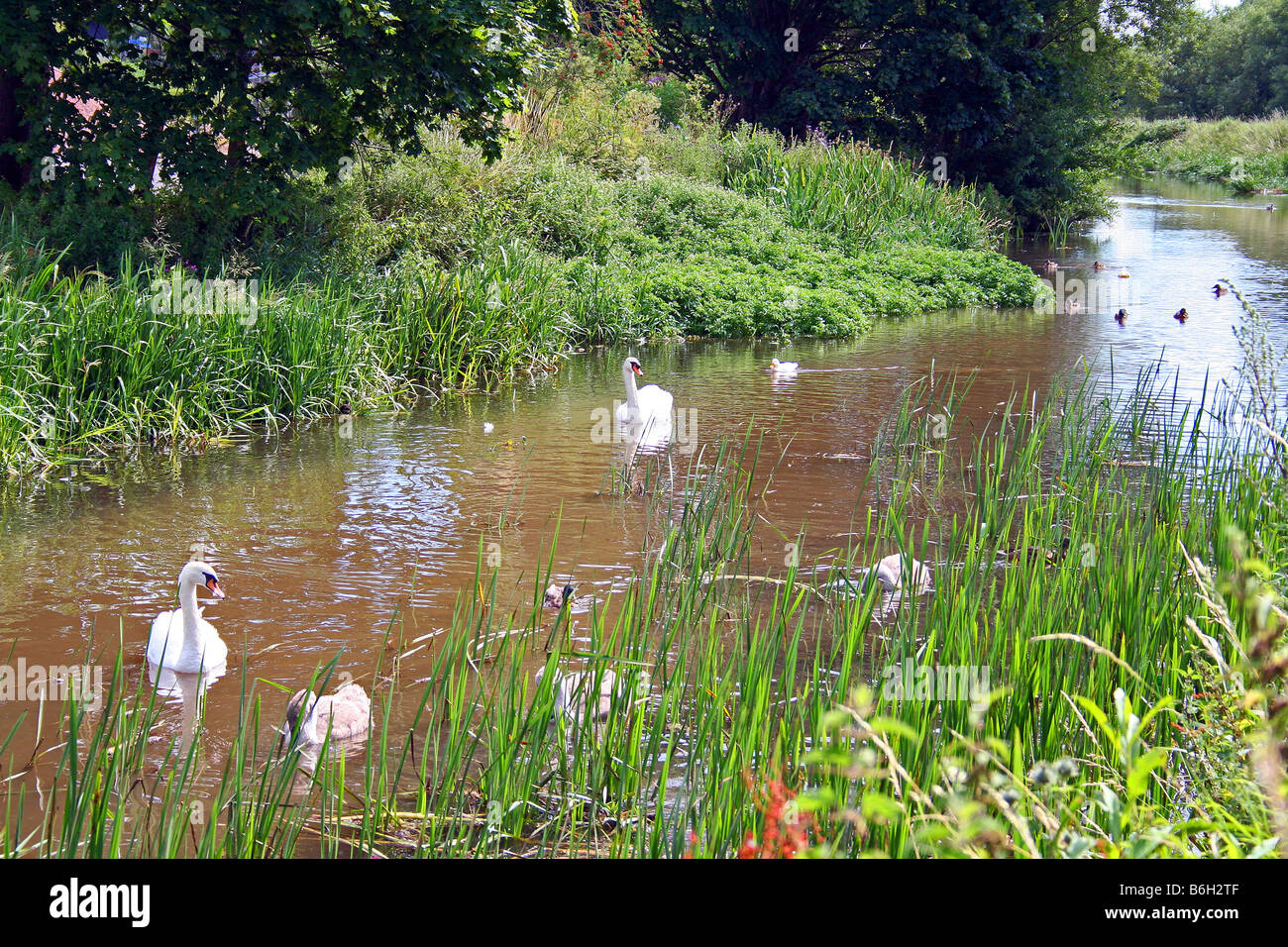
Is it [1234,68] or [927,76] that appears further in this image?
[1234,68]

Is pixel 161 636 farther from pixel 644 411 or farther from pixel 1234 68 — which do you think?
pixel 1234 68

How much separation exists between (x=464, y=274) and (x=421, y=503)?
4.36m

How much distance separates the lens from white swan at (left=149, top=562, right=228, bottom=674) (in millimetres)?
4816

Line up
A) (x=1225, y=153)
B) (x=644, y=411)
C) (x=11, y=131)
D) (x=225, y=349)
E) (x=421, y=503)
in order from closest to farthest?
(x=421, y=503) → (x=225, y=349) → (x=644, y=411) → (x=11, y=131) → (x=1225, y=153)

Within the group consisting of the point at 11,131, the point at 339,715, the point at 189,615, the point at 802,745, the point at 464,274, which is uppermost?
the point at 11,131

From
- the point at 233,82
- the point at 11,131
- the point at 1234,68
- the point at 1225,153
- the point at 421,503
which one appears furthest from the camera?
the point at 1234,68

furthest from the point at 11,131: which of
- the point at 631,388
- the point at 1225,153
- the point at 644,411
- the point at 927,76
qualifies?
the point at 1225,153

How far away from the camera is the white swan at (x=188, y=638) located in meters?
4.82

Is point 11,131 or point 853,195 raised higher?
point 853,195

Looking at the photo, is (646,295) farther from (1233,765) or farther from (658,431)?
(1233,765)

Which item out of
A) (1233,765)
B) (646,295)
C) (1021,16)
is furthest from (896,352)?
(1021,16)

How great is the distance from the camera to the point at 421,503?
294 inches

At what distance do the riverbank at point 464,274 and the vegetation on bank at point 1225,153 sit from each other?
22600mm
